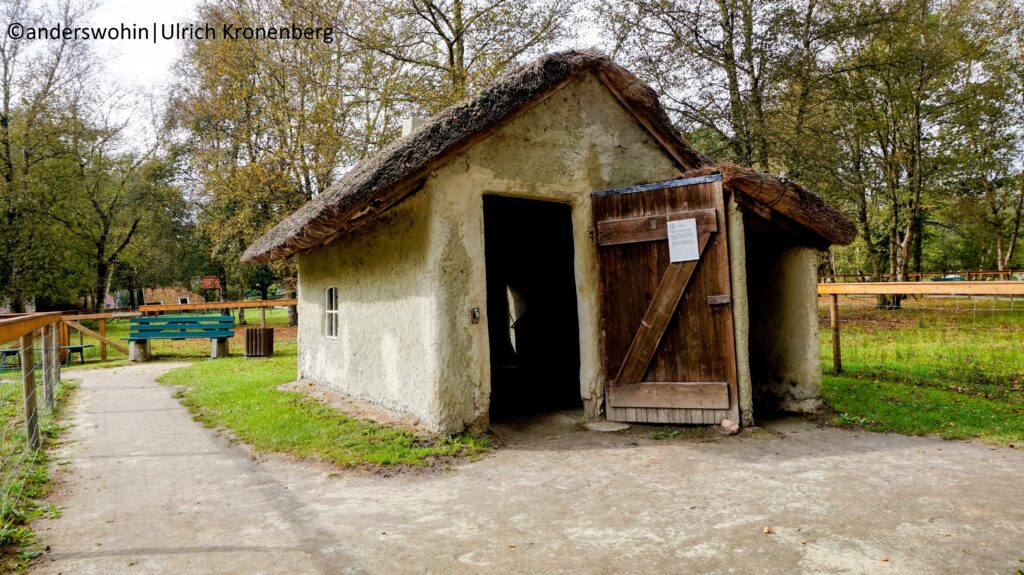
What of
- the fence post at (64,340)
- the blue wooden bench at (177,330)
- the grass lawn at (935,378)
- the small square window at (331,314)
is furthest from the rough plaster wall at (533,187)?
the fence post at (64,340)

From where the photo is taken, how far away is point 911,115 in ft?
67.3

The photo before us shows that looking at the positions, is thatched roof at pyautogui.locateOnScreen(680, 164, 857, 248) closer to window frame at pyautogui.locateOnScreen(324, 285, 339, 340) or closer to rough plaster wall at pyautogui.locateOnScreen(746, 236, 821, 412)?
rough plaster wall at pyautogui.locateOnScreen(746, 236, 821, 412)

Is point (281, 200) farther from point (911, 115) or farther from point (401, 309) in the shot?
point (911, 115)

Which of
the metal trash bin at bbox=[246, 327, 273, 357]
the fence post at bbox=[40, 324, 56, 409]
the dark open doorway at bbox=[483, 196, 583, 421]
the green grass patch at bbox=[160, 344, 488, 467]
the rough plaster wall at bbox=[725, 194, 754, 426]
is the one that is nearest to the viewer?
the green grass patch at bbox=[160, 344, 488, 467]

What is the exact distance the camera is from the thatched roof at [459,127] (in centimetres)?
541

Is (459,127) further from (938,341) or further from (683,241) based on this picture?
(938,341)

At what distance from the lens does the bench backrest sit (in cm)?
1383

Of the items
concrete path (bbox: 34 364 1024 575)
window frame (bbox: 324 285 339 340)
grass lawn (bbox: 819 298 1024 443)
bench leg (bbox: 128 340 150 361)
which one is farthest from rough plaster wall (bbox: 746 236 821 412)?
bench leg (bbox: 128 340 150 361)

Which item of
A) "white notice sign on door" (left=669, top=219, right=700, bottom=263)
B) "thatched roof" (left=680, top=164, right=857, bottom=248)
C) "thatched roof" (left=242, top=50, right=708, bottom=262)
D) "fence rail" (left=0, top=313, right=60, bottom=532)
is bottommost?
"fence rail" (left=0, top=313, right=60, bottom=532)

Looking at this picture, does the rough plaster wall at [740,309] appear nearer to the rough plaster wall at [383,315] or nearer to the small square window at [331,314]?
the rough plaster wall at [383,315]

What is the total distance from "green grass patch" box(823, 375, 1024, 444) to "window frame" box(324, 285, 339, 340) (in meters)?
6.70

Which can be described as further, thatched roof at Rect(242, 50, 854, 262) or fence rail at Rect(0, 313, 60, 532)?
thatched roof at Rect(242, 50, 854, 262)

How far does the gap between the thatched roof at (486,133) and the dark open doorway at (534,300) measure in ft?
6.14

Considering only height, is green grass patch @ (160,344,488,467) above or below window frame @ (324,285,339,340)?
below
